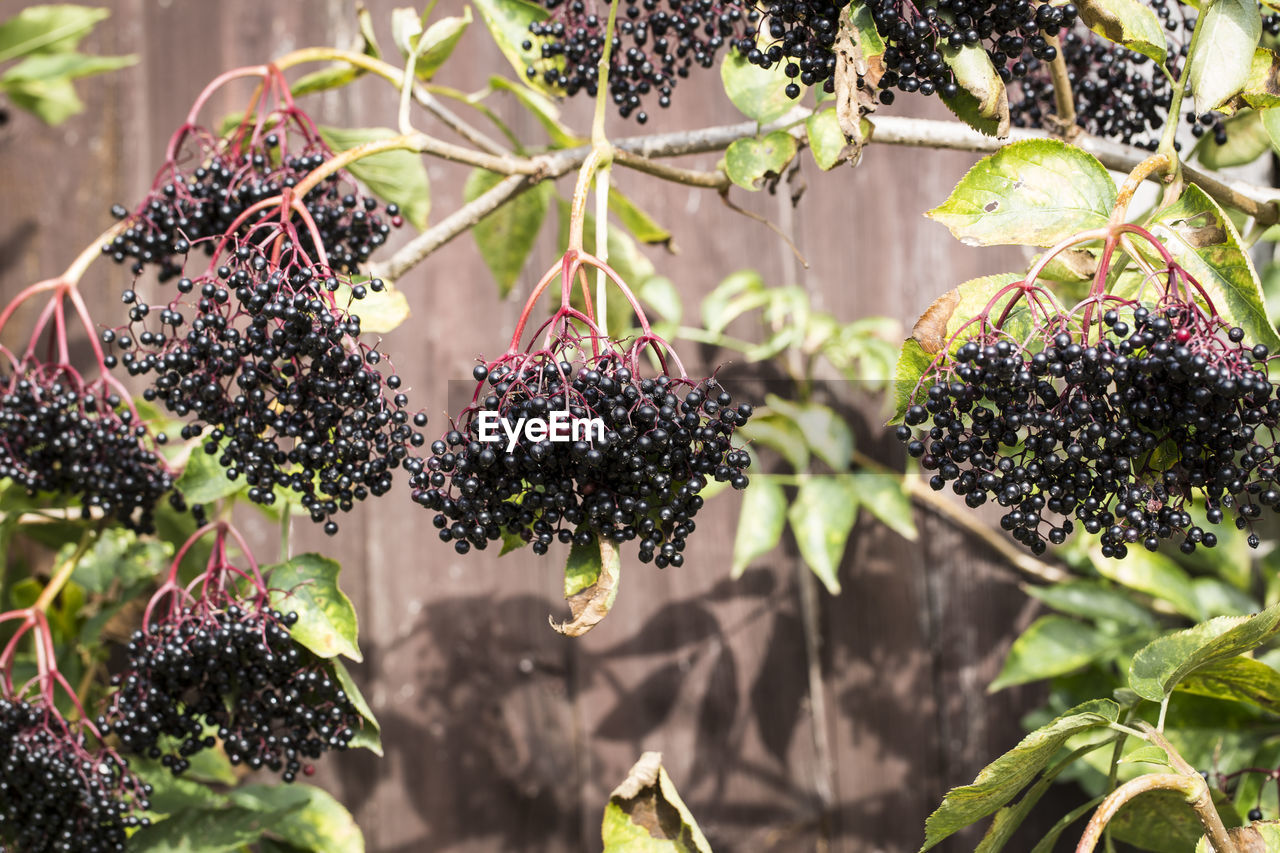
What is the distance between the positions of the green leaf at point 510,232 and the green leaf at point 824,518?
0.46m

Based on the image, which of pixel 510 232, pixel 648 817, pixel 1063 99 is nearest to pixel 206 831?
pixel 648 817

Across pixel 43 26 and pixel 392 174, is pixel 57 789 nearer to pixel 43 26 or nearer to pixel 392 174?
pixel 392 174

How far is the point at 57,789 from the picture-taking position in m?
0.89

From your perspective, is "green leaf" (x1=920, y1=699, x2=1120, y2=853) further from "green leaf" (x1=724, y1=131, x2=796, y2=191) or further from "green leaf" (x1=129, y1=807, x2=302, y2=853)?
"green leaf" (x1=129, y1=807, x2=302, y2=853)

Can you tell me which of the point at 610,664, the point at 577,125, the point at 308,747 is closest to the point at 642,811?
the point at 308,747

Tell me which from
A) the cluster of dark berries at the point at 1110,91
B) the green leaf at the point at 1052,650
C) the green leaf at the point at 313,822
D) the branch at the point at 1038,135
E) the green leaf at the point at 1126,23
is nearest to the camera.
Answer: the green leaf at the point at 1126,23

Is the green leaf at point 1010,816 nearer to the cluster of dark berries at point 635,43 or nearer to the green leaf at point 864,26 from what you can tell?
the green leaf at point 864,26

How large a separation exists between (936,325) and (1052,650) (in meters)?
0.67

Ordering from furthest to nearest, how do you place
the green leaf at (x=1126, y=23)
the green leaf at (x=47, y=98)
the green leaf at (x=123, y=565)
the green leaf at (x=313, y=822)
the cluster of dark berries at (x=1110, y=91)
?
the green leaf at (x=47, y=98), the green leaf at (x=123, y=565), the green leaf at (x=313, y=822), the cluster of dark berries at (x=1110, y=91), the green leaf at (x=1126, y=23)

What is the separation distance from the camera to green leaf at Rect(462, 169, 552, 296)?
A: 1.19 meters

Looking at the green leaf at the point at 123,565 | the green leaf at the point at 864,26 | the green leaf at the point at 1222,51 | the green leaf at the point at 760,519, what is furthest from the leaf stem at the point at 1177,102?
the green leaf at the point at 123,565

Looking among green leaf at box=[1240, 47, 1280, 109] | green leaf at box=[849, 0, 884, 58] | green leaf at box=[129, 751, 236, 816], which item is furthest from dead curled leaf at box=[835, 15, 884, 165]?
green leaf at box=[129, 751, 236, 816]

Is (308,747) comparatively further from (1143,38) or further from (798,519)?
(1143,38)

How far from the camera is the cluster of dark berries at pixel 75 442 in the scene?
2.94 ft
